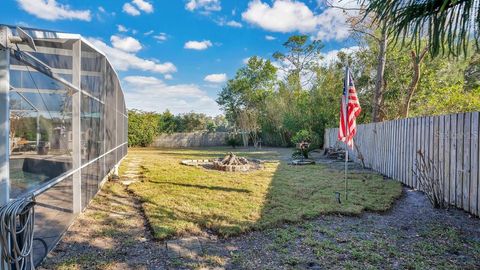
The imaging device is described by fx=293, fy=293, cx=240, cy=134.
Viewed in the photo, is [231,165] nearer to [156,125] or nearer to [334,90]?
[334,90]

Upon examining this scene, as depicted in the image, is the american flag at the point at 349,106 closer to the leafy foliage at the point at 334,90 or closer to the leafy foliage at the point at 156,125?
the leafy foliage at the point at 334,90

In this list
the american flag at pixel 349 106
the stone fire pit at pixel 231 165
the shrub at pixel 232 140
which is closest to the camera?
the american flag at pixel 349 106

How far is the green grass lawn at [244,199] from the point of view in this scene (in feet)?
12.7

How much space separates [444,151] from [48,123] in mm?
5567

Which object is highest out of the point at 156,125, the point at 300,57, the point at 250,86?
the point at 300,57

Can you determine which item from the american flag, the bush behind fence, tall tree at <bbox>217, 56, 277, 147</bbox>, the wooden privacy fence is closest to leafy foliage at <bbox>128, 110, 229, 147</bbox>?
the bush behind fence

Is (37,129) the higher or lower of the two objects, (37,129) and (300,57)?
the lower

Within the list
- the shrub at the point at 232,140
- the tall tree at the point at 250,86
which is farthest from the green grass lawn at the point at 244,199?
the tall tree at the point at 250,86

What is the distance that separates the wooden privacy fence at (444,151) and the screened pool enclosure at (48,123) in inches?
200

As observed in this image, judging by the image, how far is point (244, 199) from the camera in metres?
5.20

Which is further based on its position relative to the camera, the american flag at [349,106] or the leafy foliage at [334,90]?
the leafy foliage at [334,90]

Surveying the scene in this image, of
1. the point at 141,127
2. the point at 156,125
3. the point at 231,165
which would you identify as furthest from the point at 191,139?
the point at 231,165

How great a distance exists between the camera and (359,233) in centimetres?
350

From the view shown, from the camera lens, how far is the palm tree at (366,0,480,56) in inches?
90.1
